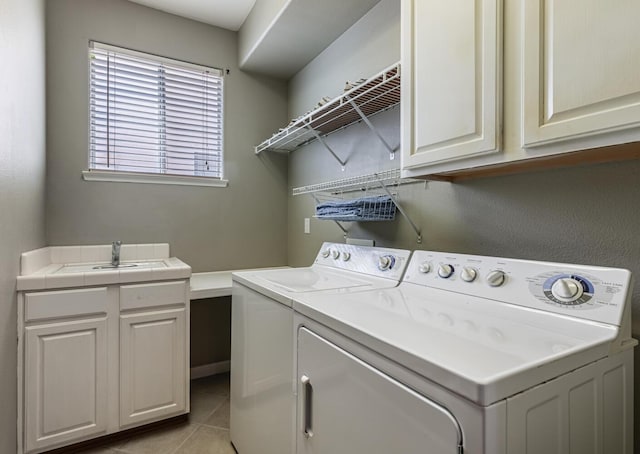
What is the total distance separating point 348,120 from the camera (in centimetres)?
198

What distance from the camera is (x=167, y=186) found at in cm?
247

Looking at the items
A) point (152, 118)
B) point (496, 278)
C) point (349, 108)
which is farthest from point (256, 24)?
point (496, 278)

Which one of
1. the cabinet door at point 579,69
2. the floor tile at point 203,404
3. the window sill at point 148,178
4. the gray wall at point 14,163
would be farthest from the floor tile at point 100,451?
the cabinet door at point 579,69

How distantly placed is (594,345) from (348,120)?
63.4 inches

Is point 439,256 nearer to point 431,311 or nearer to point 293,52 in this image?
point 431,311

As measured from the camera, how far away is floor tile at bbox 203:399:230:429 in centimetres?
200

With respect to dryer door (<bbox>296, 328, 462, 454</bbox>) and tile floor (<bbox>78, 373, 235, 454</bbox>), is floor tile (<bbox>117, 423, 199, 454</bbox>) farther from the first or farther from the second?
dryer door (<bbox>296, 328, 462, 454</bbox>)

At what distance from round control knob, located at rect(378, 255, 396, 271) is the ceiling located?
204cm

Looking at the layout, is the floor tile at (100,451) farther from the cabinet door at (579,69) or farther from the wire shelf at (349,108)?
the cabinet door at (579,69)

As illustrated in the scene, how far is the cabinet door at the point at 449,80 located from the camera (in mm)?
956

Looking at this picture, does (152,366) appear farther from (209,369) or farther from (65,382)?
(209,369)

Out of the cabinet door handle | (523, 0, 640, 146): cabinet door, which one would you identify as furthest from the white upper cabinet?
the cabinet door handle

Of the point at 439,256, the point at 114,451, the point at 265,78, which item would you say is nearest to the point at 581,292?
the point at 439,256

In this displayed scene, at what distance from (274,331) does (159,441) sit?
1.19 m
